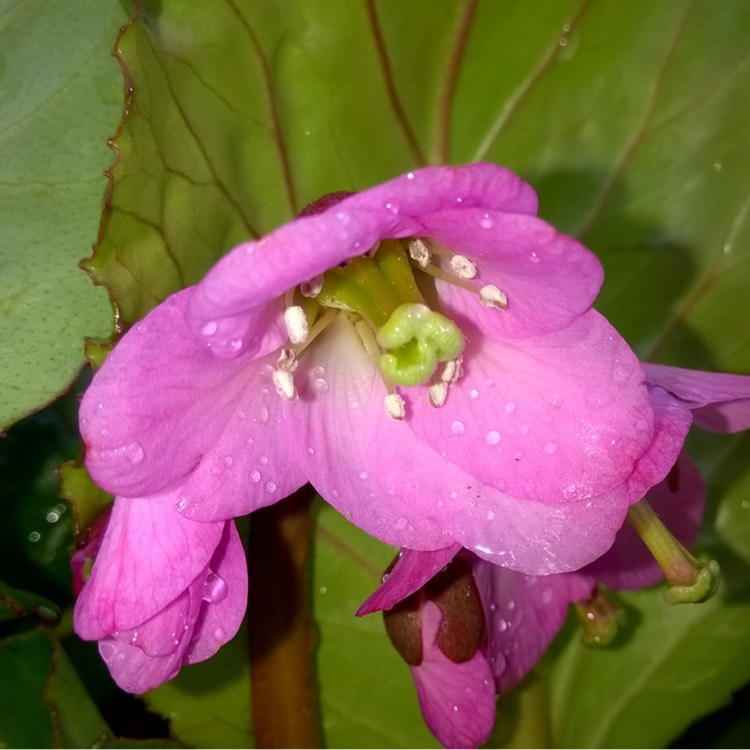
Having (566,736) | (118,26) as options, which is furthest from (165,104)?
(566,736)

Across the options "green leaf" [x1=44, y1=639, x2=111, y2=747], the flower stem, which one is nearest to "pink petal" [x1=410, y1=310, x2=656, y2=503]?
the flower stem

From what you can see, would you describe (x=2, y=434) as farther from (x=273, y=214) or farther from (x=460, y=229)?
(x=460, y=229)

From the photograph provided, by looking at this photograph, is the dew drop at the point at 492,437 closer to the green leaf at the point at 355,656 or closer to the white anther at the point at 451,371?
the white anther at the point at 451,371

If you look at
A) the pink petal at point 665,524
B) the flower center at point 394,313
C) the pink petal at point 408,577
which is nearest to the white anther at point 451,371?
the flower center at point 394,313

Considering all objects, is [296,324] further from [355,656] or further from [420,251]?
[355,656]

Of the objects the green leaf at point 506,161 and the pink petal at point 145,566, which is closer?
the pink petal at point 145,566
